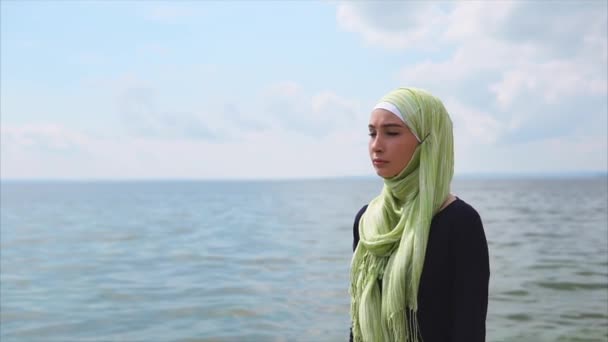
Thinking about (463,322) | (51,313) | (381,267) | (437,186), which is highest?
(437,186)

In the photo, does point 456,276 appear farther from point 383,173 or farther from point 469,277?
point 383,173

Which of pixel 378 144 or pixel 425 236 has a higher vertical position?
pixel 378 144

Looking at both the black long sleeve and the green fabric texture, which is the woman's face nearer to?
the green fabric texture

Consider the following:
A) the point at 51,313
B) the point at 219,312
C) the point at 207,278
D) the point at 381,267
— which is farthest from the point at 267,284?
the point at 381,267

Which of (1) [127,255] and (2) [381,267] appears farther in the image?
(1) [127,255]

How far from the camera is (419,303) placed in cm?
257

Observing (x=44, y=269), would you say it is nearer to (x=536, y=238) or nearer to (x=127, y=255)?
Answer: (x=127, y=255)

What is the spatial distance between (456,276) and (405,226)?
0.89 feet

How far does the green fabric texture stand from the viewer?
2.49 m

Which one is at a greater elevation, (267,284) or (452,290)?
(452,290)

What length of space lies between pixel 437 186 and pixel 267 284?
15880mm

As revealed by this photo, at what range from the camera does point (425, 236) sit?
2.49 meters

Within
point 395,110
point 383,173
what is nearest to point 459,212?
point 383,173

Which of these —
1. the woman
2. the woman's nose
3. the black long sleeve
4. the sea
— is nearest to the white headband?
the woman
